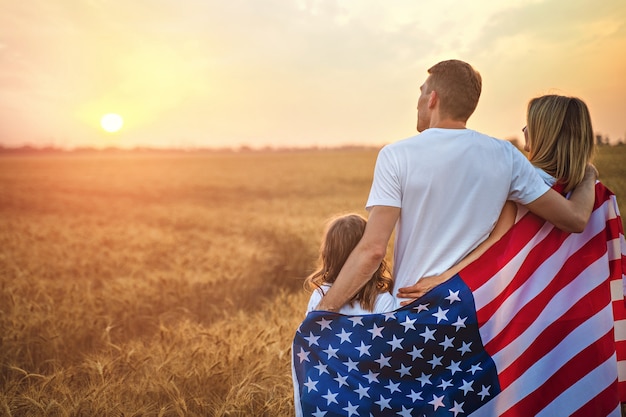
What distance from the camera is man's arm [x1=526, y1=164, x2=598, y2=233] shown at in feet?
7.02

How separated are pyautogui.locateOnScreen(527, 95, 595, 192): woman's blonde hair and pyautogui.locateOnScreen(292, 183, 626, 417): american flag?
239mm

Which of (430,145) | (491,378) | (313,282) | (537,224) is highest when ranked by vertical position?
(430,145)

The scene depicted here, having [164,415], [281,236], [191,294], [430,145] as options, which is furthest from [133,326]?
[430,145]

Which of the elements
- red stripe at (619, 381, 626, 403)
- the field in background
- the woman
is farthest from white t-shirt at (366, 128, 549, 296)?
the field in background

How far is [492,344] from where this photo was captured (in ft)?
7.45

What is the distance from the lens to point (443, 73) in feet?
6.95

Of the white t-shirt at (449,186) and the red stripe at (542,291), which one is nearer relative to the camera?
the white t-shirt at (449,186)

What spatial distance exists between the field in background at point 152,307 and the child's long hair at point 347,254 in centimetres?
122

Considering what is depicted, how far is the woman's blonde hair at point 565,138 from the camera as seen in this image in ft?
7.57

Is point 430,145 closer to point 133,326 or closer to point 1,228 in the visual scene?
point 133,326

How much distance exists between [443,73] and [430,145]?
33 cm

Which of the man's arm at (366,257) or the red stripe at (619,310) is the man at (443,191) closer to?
the man's arm at (366,257)

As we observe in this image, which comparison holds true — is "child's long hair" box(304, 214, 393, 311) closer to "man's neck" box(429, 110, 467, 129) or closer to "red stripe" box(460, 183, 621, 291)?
"red stripe" box(460, 183, 621, 291)

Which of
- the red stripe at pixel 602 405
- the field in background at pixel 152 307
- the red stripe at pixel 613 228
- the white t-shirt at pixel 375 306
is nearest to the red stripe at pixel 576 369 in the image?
the red stripe at pixel 602 405
